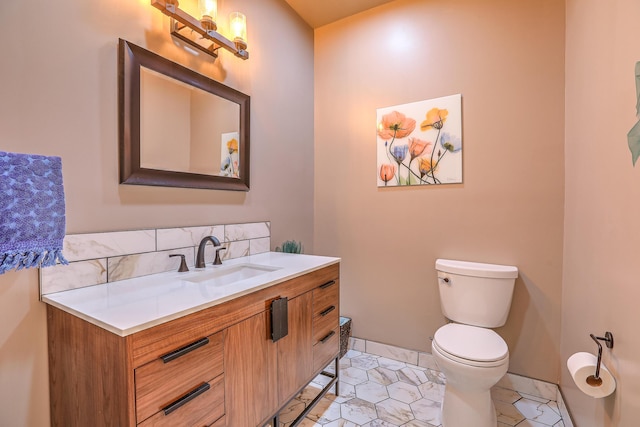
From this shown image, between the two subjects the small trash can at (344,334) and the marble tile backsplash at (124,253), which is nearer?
the marble tile backsplash at (124,253)

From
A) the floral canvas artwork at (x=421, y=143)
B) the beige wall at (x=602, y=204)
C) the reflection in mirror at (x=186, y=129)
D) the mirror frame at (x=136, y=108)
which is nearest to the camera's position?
the beige wall at (x=602, y=204)

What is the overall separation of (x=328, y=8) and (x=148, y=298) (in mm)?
2395

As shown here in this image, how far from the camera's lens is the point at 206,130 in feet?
5.34

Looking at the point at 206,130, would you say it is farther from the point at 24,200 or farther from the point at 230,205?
the point at 24,200

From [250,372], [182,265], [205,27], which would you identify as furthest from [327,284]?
[205,27]

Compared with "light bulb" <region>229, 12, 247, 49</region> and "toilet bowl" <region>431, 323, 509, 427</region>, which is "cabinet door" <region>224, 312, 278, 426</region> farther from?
"light bulb" <region>229, 12, 247, 49</region>

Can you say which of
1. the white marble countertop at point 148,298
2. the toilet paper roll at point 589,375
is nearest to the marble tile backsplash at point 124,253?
the white marble countertop at point 148,298

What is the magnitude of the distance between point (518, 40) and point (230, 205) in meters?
2.07

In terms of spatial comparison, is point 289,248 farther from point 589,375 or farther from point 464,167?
point 589,375

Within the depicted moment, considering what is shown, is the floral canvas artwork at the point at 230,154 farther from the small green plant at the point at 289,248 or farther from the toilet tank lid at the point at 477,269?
the toilet tank lid at the point at 477,269

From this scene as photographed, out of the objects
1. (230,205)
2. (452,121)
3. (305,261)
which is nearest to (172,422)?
(305,261)

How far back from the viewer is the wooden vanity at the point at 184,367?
809mm

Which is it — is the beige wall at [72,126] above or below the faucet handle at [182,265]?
above

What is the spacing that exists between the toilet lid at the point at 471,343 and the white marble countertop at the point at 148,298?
82 centimetres
